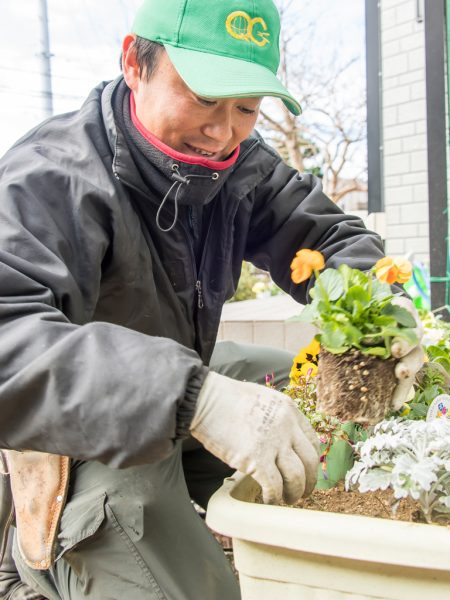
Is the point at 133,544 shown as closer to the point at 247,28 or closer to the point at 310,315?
the point at 310,315

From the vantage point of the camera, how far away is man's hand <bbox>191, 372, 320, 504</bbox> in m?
1.13

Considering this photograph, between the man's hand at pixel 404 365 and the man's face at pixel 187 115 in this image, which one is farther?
the man's face at pixel 187 115

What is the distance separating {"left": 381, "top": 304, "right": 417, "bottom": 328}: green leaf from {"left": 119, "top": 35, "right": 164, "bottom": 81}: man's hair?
0.76 m

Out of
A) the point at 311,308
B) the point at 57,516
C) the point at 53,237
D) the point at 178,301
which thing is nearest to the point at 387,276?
the point at 311,308

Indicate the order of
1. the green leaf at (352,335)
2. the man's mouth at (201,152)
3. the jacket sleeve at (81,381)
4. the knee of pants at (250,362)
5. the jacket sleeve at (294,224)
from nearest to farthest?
the jacket sleeve at (81,381), the green leaf at (352,335), the man's mouth at (201,152), the jacket sleeve at (294,224), the knee of pants at (250,362)

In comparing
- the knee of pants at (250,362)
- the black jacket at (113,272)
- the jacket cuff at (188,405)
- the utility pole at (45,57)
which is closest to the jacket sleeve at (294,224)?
the black jacket at (113,272)

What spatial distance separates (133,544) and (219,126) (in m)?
0.94

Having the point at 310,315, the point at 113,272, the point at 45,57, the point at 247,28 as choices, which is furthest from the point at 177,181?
the point at 45,57

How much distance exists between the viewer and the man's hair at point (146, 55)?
151 cm

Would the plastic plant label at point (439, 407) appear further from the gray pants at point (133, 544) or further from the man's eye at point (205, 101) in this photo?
the man's eye at point (205, 101)

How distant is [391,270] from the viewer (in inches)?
53.8

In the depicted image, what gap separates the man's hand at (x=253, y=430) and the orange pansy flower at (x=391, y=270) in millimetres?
365

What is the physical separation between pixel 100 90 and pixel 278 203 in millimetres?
598

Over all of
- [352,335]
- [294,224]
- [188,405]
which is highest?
[294,224]
